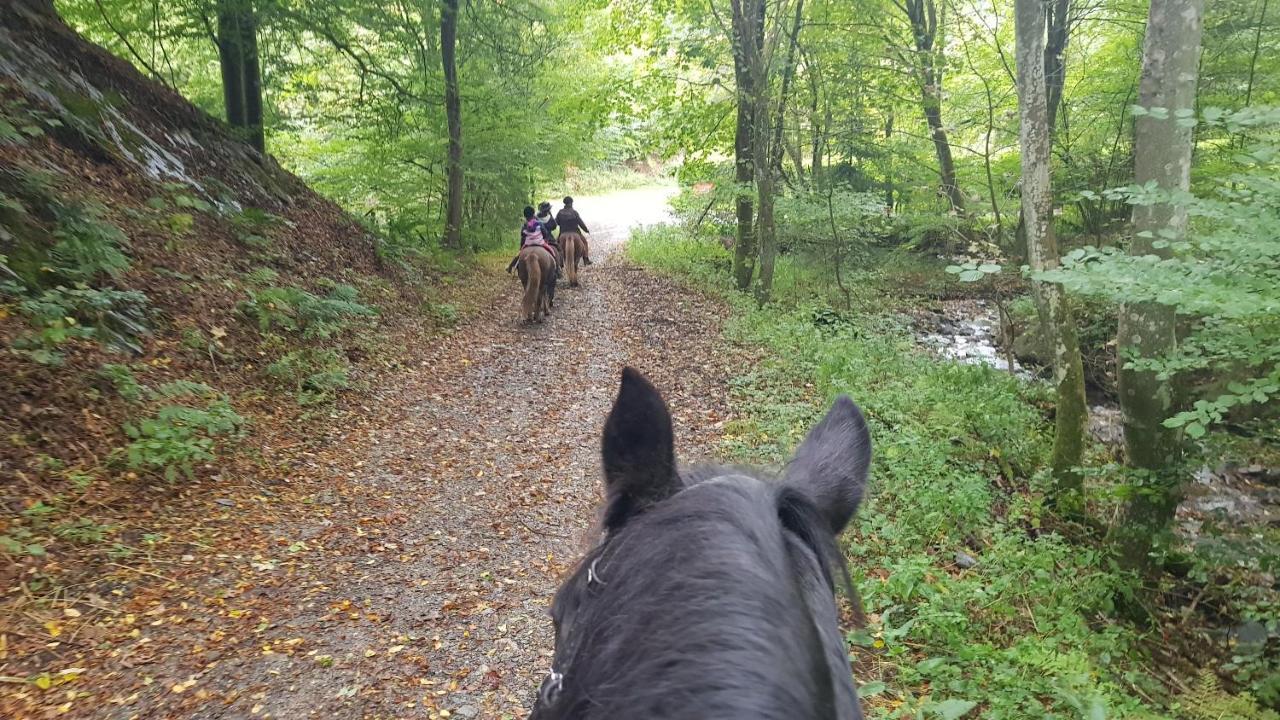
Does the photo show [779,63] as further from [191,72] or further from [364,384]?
[191,72]

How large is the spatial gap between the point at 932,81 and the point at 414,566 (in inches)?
471

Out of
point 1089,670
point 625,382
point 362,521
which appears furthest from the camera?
point 362,521

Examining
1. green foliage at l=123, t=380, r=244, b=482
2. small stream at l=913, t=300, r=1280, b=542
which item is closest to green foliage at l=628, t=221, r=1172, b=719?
small stream at l=913, t=300, r=1280, b=542

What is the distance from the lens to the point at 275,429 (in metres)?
6.09

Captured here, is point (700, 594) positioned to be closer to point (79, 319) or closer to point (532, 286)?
point (79, 319)

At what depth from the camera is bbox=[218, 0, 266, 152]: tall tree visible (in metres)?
9.40

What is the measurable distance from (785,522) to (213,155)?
1150 cm

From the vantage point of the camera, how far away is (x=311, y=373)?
7.11 metres

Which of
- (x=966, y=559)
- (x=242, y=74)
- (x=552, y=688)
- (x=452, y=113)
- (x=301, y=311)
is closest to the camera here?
(x=552, y=688)

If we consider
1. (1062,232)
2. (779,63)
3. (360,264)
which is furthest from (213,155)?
(1062,232)

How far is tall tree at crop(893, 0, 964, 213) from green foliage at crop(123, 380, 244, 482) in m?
10.3

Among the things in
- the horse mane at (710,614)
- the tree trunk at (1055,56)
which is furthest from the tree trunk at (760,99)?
the horse mane at (710,614)

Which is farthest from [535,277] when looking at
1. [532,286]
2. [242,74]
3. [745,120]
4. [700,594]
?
[700,594]

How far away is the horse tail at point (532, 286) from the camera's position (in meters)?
11.1
